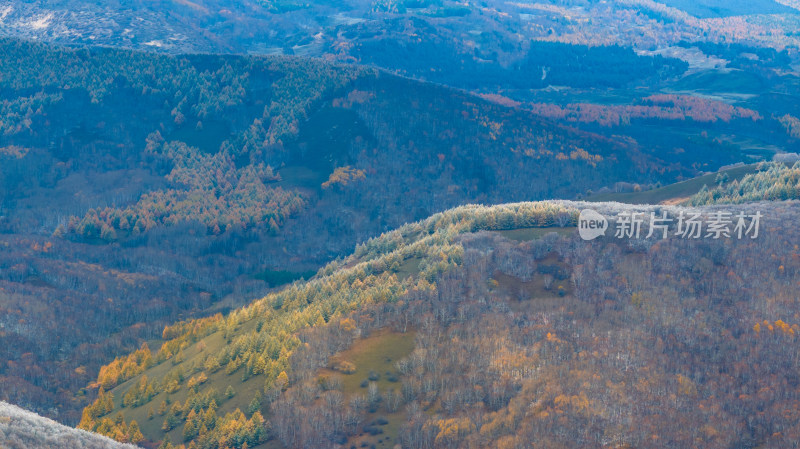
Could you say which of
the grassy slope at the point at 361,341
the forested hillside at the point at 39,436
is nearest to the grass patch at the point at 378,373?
the grassy slope at the point at 361,341

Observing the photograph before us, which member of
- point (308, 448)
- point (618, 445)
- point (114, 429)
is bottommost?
point (114, 429)

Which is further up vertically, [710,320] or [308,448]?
[710,320]

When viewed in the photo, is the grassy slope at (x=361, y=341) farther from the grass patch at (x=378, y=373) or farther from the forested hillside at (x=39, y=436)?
the forested hillside at (x=39, y=436)

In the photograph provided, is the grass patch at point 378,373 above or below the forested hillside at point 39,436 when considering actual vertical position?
below

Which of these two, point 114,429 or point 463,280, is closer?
point 114,429

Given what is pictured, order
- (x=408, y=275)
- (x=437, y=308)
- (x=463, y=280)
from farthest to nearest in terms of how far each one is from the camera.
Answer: (x=408, y=275) < (x=463, y=280) < (x=437, y=308)

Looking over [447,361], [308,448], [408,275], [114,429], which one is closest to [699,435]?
[447,361]

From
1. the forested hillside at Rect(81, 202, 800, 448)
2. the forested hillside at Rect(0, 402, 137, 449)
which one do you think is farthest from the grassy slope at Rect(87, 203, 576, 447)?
the forested hillside at Rect(0, 402, 137, 449)

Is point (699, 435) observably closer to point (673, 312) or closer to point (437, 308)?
point (673, 312)
